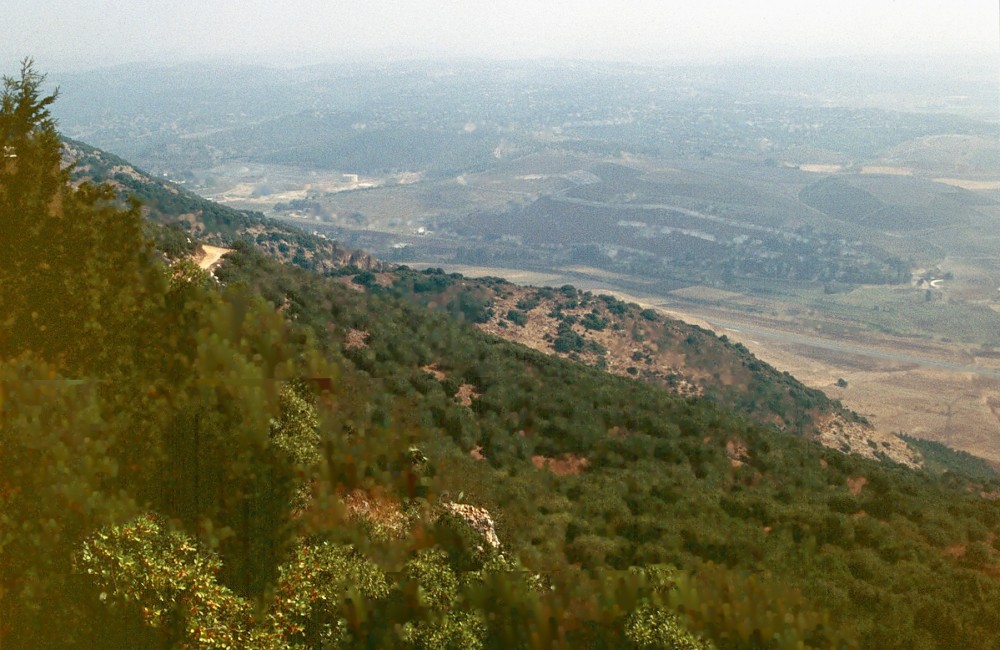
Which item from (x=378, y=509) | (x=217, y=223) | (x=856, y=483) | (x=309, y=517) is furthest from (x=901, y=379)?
(x=309, y=517)

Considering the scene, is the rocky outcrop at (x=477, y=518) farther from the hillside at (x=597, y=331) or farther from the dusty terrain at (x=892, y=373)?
the dusty terrain at (x=892, y=373)

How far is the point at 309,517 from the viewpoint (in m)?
16.2

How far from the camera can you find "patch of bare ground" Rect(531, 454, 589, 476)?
2794cm

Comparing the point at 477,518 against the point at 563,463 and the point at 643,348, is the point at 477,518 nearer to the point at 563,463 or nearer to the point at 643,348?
the point at 563,463

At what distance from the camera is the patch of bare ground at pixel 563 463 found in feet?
91.7

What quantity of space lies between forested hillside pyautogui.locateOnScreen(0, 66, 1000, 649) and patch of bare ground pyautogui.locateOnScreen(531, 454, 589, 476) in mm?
814

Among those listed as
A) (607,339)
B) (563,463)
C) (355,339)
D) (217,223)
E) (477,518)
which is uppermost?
(217,223)

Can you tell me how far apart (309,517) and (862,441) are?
52405 mm

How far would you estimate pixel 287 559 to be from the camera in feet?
49.2

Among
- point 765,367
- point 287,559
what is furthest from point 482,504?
point 765,367

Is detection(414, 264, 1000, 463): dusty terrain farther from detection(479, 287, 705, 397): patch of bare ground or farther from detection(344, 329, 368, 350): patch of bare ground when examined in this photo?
detection(344, 329, 368, 350): patch of bare ground

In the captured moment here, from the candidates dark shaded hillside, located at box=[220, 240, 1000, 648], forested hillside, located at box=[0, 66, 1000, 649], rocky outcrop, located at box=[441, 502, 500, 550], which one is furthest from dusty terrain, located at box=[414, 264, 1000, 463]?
rocky outcrop, located at box=[441, 502, 500, 550]

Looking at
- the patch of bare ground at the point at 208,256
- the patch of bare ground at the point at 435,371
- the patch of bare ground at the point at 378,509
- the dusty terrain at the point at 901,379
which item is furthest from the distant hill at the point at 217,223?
the dusty terrain at the point at 901,379

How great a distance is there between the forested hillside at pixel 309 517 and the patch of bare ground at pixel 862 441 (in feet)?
90.6
